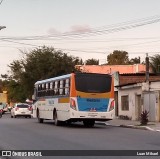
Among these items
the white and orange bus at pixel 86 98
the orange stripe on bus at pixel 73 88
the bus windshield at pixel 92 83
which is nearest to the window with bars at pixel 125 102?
the white and orange bus at pixel 86 98

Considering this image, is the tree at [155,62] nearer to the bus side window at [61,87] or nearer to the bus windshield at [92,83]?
the bus side window at [61,87]

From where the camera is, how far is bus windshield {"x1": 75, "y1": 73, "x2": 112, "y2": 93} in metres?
29.3

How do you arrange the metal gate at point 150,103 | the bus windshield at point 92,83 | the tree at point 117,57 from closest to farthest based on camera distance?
the bus windshield at point 92,83 < the metal gate at point 150,103 < the tree at point 117,57

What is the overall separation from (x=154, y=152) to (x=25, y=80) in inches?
2023

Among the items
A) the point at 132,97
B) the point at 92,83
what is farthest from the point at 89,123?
the point at 132,97

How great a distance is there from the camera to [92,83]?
2944 cm

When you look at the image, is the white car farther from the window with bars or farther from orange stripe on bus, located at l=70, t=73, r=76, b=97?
orange stripe on bus, located at l=70, t=73, r=76, b=97

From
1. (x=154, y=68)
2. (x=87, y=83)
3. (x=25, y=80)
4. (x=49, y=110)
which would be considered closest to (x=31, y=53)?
(x=25, y=80)

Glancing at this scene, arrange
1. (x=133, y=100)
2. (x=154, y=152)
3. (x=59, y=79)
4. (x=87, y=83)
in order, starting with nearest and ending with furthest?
(x=154, y=152), (x=87, y=83), (x=59, y=79), (x=133, y=100)

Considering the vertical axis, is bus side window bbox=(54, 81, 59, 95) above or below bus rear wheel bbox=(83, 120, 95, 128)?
above

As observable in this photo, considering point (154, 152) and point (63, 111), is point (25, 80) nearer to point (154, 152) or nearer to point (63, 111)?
point (63, 111)

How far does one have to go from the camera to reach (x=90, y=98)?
96.6 ft

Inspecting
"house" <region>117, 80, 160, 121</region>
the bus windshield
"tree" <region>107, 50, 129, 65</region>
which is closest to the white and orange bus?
the bus windshield

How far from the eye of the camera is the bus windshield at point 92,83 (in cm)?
2927
